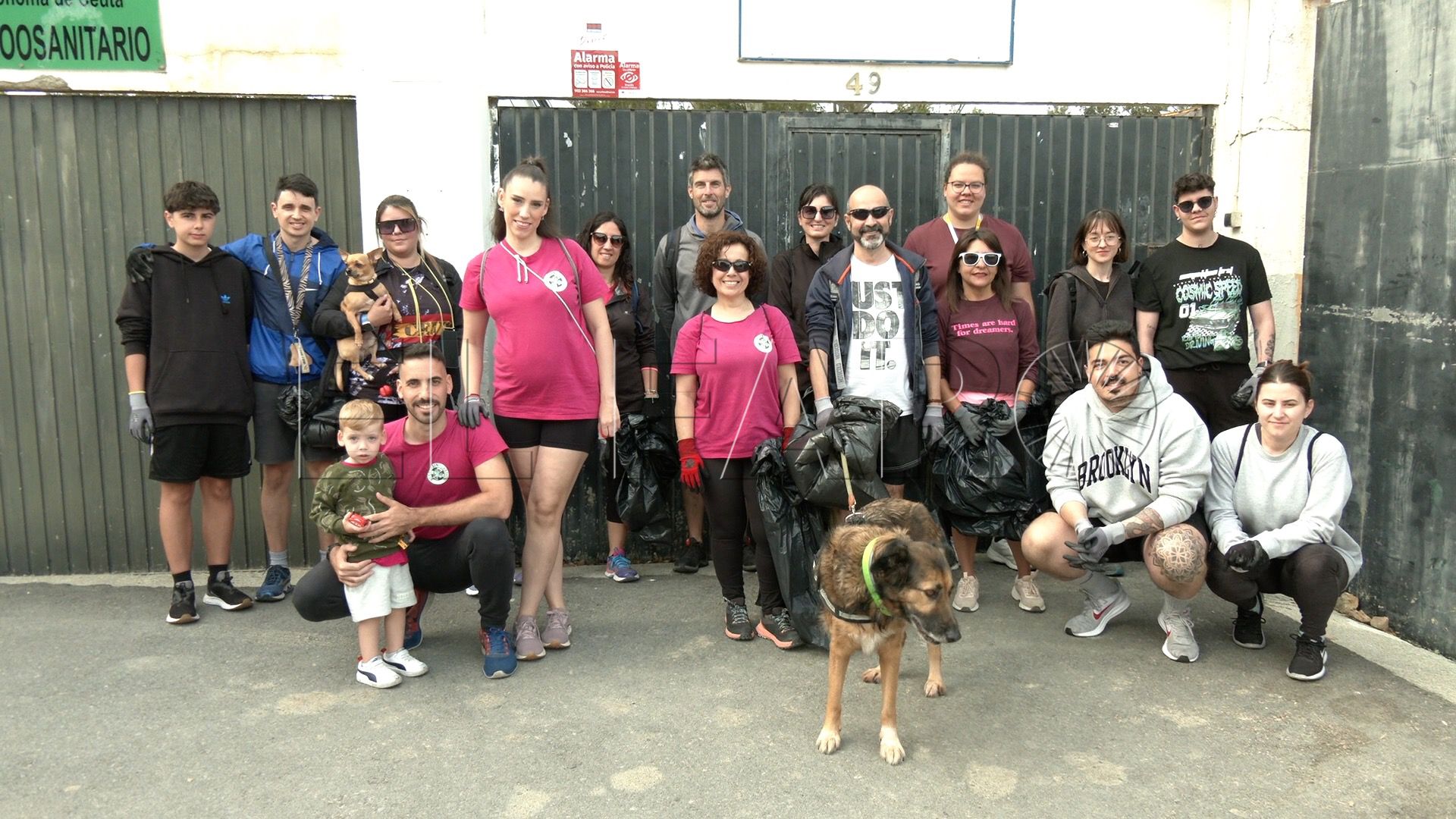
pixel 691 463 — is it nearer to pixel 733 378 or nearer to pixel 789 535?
pixel 733 378

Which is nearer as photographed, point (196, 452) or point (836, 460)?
point (836, 460)

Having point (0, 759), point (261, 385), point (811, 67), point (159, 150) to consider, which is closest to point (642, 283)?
point (811, 67)

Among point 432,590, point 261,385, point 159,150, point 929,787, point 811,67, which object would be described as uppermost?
point 811,67

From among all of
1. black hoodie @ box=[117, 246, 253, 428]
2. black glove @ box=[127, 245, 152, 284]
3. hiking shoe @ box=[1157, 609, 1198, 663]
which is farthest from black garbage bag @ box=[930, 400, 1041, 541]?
black glove @ box=[127, 245, 152, 284]

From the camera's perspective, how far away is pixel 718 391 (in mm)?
4758

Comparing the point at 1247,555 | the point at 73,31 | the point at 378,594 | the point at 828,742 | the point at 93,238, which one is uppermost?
the point at 73,31

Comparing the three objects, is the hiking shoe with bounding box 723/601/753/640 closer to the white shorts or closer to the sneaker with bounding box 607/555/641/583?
the sneaker with bounding box 607/555/641/583

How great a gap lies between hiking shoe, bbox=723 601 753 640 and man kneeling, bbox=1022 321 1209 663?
1.30m

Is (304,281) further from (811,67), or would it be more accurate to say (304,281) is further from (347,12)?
(811,67)

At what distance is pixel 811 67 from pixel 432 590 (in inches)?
135

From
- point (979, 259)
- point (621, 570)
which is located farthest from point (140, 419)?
point (979, 259)

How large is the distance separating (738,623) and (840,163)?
2.72m

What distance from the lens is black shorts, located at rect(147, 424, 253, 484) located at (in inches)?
198

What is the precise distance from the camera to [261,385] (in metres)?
5.27
